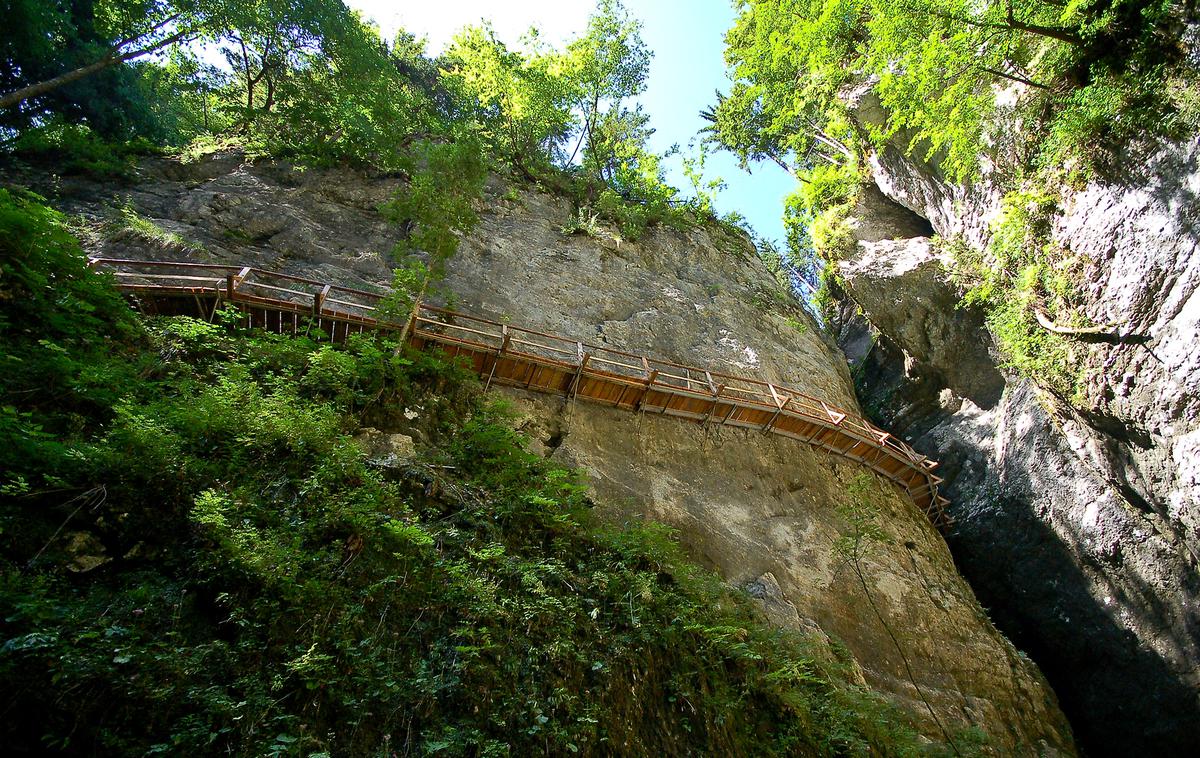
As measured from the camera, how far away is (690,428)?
42.1 ft

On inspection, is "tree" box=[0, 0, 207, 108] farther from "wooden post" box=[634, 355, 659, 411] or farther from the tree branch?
the tree branch

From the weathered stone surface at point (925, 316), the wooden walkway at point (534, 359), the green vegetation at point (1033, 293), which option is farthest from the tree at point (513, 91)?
the green vegetation at point (1033, 293)

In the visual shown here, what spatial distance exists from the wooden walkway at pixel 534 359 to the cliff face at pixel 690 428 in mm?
426

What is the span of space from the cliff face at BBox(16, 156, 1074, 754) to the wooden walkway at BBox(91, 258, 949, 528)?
43 centimetres

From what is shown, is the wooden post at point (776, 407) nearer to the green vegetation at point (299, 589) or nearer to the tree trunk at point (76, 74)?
the green vegetation at point (299, 589)

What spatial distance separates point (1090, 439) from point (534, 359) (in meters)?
11.4

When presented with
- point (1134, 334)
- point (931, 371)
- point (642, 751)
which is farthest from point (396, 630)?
point (931, 371)

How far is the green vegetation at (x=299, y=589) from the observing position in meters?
3.85

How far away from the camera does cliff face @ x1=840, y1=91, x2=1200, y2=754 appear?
31.3ft

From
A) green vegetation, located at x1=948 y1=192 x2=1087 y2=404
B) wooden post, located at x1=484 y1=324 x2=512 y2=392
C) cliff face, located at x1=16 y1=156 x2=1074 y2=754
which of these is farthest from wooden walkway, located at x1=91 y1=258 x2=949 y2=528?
green vegetation, located at x1=948 y1=192 x2=1087 y2=404

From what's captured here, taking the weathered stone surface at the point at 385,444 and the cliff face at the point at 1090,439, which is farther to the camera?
the cliff face at the point at 1090,439

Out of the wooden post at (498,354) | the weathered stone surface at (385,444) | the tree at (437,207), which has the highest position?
the tree at (437,207)

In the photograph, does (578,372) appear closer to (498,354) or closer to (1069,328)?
(498,354)

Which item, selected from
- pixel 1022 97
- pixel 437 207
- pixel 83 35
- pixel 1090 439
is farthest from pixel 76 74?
pixel 1090 439
